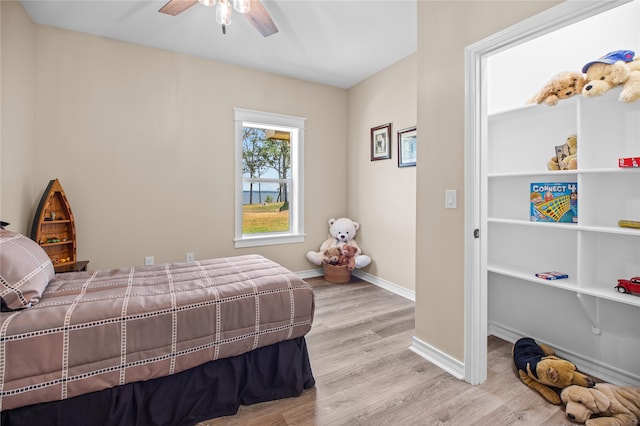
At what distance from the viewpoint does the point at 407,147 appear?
3.54m

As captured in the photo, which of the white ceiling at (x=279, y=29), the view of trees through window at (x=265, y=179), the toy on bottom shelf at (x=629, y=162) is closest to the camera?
the toy on bottom shelf at (x=629, y=162)

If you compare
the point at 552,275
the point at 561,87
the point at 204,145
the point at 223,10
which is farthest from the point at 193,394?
the point at 561,87

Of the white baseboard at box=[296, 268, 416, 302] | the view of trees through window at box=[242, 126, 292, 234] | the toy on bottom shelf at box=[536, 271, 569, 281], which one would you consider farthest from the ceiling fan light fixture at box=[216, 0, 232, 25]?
the white baseboard at box=[296, 268, 416, 302]

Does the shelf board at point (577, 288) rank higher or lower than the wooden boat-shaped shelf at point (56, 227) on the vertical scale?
lower

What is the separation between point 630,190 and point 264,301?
2213 mm

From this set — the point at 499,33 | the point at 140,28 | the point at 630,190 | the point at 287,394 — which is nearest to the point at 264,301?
the point at 287,394

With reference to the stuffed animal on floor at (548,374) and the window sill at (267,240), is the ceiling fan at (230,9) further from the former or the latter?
the stuffed animal on floor at (548,374)

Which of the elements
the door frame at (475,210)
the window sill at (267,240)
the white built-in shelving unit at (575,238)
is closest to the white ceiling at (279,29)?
the door frame at (475,210)

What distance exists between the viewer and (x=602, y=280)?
1976 millimetres

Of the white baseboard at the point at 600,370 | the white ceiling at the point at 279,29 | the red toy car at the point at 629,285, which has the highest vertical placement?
the white ceiling at the point at 279,29

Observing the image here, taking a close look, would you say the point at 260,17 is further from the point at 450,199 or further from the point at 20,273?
the point at 20,273

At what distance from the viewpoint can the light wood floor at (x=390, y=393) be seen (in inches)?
64.7

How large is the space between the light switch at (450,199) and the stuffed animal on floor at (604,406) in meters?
1.17

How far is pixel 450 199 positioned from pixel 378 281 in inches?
86.4
